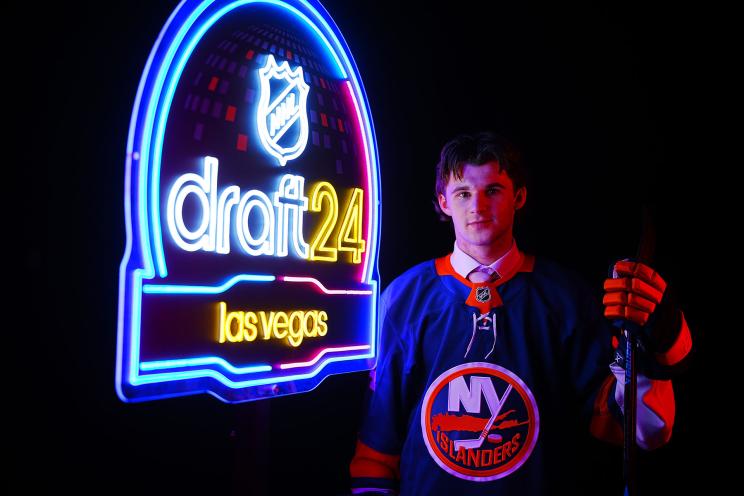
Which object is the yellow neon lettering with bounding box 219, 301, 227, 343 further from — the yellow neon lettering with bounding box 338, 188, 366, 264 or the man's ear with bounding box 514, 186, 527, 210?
the man's ear with bounding box 514, 186, 527, 210

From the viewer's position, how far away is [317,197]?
8.18 ft

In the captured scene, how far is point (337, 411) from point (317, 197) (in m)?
1.26

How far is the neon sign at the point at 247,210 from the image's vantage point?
73.6 inches

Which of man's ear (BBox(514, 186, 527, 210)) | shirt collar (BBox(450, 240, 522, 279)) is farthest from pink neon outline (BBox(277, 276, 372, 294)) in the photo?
man's ear (BBox(514, 186, 527, 210))

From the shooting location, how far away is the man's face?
9.30 ft

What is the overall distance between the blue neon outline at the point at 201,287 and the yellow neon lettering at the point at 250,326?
12cm

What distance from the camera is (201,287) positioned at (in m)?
2.02

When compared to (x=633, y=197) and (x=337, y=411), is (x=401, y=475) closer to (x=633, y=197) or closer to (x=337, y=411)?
(x=337, y=411)

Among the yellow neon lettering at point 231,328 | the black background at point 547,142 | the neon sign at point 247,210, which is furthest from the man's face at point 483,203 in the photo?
the yellow neon lettering at point 231,328

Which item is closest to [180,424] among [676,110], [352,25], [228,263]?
[228,263]

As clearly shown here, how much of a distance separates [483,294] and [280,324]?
0.95 m

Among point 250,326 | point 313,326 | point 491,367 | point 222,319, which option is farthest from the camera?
point 491,367

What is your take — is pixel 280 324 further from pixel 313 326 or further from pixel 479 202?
pixel 479 202

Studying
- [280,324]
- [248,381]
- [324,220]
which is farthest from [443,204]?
[248,381]
